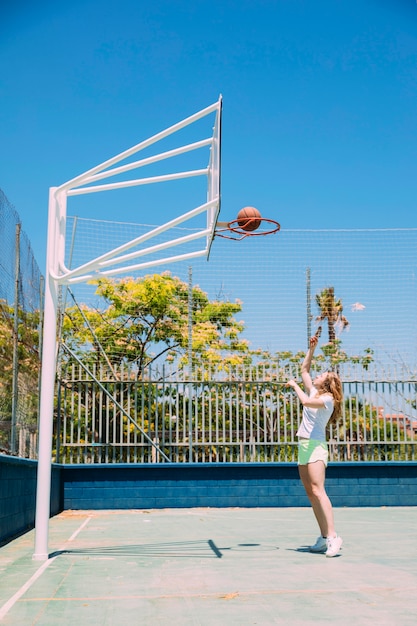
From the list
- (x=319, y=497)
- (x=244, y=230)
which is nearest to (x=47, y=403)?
(x=319, y=497)

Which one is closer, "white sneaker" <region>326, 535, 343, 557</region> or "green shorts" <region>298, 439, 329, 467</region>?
"white sneaker" <region>326, 535, 343, 557</region>

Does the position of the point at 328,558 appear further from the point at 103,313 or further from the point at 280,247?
the point at 103,313

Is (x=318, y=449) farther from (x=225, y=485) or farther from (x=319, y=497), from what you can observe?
(x=225, y=485)

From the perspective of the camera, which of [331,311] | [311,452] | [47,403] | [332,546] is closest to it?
[332,546]

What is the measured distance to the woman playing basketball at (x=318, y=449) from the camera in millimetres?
6316

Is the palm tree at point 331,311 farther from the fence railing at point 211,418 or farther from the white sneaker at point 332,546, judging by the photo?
the white sneaker at point 332,546

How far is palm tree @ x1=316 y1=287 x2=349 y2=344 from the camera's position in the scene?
1296cm

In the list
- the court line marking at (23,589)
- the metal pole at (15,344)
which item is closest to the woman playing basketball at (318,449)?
the court line marking at (23,589)

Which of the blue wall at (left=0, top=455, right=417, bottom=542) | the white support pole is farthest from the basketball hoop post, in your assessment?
the blue wall at (left=0, top=455, right=417, bottom=542)

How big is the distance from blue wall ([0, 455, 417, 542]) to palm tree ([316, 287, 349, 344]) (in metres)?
2.41

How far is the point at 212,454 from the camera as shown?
511 inches

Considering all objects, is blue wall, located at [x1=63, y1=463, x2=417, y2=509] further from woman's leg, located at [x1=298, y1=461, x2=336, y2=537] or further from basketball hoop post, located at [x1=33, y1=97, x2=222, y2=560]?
woman's leg, located at [x1=298, y1=461, x2=336, y2=537]

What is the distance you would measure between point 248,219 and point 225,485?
20.0 ft

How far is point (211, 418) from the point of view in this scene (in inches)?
507
